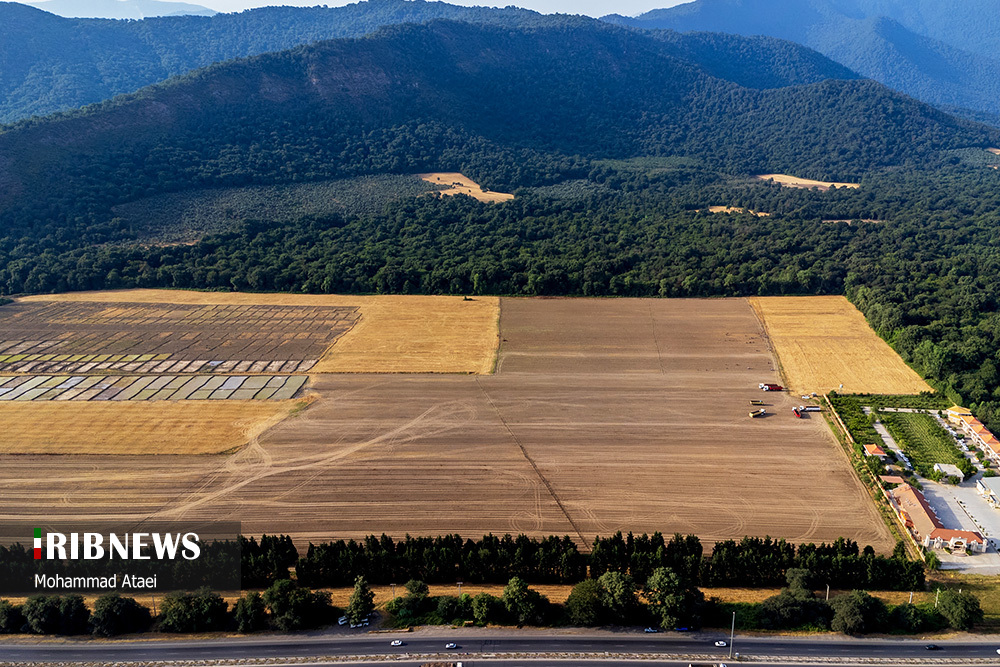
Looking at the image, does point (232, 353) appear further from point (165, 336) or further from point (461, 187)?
point (461, 187)

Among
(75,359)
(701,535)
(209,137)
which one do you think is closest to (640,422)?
(701,535)

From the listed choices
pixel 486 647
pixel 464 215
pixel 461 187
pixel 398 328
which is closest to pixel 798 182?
pixel 461 187

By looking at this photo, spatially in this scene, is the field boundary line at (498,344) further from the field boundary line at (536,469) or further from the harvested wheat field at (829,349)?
the harvested wheat field at (829,349)

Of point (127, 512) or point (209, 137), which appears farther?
point (209, 137)

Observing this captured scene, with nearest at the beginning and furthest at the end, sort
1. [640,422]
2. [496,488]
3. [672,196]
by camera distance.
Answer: [496,488]
[640,422]
[672,196]

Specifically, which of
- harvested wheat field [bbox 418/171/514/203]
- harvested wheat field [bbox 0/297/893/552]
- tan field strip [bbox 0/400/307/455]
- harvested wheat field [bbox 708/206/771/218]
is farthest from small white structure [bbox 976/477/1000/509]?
harvested wheat field [bbox 418/171/514/203]

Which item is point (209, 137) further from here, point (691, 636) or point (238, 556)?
point (691, 636)

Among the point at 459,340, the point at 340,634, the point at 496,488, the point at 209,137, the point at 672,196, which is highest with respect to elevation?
the point at 209,137
